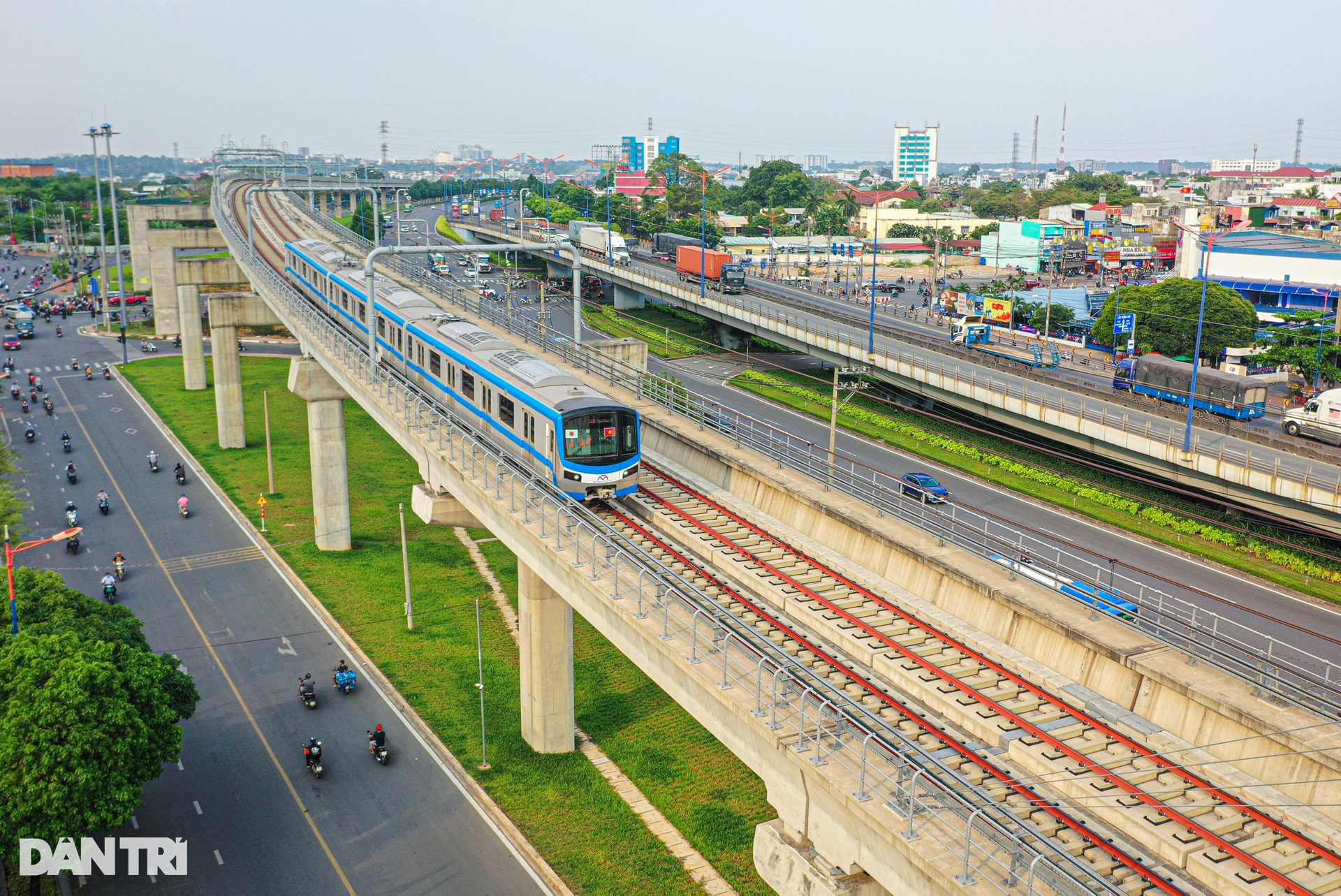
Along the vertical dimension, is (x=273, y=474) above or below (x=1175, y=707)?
below

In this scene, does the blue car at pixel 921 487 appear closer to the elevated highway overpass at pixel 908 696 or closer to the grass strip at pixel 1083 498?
the grass strip at pixel 1083 498

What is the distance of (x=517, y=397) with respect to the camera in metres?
30.9

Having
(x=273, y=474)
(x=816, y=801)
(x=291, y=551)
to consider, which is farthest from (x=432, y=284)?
(x=816, y=801)

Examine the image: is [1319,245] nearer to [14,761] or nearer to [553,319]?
[553,319]

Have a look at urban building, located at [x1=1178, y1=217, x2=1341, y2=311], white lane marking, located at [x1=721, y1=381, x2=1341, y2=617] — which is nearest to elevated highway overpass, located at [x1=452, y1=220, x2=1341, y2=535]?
white lane marking, located at [x1=721, y1=381, x2=1341, y2=617]

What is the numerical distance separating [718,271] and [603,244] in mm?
20047

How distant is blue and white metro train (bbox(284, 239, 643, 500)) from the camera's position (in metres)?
28.6

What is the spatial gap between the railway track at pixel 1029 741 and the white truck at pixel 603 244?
73.9 metres

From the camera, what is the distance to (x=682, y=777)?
30.5 m

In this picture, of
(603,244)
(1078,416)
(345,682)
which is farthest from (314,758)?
(603,244)

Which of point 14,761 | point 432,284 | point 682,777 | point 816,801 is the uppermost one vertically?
point 432,284

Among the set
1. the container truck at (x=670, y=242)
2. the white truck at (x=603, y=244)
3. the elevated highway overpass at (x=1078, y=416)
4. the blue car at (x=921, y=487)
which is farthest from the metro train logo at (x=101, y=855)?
the container truck at (x=670, y=242)

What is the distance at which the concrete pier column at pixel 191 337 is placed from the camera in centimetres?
7800

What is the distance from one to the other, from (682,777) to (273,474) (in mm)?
38131
